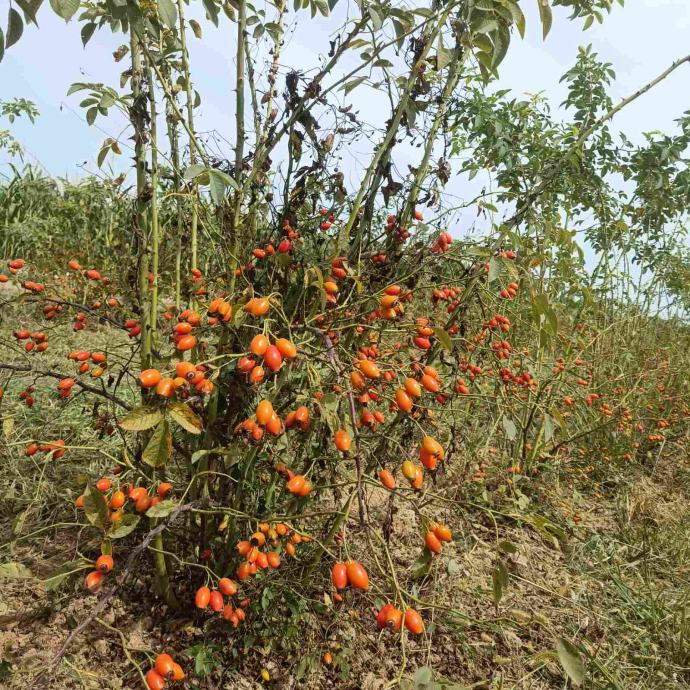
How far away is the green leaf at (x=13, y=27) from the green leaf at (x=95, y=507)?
0.77 m

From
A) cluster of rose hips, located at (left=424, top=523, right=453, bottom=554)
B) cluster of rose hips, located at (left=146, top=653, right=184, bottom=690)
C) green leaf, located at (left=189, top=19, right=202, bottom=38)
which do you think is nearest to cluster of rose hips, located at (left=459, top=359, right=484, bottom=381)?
cluster of rose hips, located at (left=424, top=523, right=453, bottom=554)

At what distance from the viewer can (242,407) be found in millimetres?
1236

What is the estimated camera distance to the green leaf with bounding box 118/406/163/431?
864 mm

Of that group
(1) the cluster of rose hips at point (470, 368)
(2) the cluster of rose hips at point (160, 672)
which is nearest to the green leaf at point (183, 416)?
(2) the cluster of rose hips at point (160, 672)

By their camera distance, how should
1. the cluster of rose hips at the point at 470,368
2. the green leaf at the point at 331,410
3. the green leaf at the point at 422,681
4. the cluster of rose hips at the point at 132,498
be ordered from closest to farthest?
the green leaf at the point at 422,681 < the green leaf at the point at 331,410 < the cluster of rose hips at the point at 132,498 < the cluster of rose hips at the point at 470,368

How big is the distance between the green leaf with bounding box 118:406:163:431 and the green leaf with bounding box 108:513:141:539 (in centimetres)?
24

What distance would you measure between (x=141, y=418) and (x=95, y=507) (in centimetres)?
18

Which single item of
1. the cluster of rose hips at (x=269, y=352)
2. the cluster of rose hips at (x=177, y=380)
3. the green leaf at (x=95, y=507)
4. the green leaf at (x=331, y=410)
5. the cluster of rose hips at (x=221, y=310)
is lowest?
the green leaf at (x=95, y=507)

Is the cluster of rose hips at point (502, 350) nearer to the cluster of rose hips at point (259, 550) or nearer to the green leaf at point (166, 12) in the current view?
the cluster of rose hips at point (259, 550)

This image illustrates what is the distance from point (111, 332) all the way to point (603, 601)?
4.04 m

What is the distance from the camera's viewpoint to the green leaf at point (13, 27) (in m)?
0.87

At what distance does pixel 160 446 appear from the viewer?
3.00ft

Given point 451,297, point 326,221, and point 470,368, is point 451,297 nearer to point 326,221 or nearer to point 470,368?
point 470,368

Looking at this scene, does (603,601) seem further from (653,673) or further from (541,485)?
(541,485)
